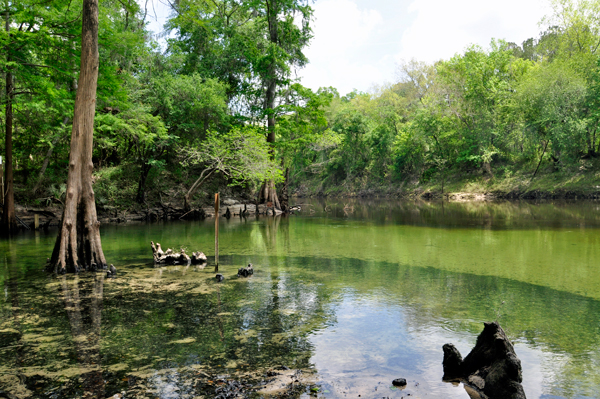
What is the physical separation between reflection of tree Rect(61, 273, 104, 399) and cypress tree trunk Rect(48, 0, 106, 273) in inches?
31.3

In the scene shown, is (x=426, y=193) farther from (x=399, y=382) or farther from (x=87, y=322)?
(x=399, y=382)

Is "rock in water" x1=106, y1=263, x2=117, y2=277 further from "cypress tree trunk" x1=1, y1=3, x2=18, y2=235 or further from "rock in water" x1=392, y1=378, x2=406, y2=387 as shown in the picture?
"cypress tree trunk" x1=1, y1=3, x2=18, y2=235

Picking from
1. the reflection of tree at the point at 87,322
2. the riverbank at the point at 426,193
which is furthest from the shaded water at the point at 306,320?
the riverbank at the point at 426,193

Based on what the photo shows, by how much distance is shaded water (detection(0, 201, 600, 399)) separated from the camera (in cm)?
477

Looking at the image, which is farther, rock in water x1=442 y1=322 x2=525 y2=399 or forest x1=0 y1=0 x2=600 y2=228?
forest x1=0 y1=0 x2=600 y2=228

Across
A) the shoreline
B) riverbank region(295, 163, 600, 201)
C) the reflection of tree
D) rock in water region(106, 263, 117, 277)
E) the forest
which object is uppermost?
the forest

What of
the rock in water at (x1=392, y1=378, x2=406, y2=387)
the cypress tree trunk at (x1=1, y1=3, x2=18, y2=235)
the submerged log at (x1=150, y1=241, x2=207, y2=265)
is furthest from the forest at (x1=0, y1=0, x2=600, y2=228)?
the rock in water at (x1=392, y1=378, x2=406, y2=387)

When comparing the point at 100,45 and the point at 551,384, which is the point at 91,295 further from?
the point at 100,45

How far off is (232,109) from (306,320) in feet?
95.5

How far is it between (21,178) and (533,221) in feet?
96.5

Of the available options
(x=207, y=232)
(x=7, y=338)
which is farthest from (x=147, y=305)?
(x=207, y=232)

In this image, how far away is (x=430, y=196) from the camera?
51625 mm

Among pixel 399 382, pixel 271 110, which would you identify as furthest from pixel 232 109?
pixel 399 382

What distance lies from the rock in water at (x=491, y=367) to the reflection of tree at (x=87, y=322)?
3.97 meters
